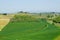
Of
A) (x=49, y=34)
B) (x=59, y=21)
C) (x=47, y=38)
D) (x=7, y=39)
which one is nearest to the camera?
(x=7, y=39)

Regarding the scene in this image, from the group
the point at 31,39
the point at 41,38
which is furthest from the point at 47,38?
the point at 31,39

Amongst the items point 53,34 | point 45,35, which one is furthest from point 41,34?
point 53,34

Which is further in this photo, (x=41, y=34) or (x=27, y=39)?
(x=41, y=34)

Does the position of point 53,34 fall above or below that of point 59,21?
above

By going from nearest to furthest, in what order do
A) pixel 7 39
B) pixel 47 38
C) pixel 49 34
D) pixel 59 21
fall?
pixel 7 39 → pixel 47 38 → pixel 49 34 → pixel 59 21

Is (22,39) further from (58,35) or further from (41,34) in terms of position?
(58,35)

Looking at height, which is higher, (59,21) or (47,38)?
(47,38)

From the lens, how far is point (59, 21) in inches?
1316

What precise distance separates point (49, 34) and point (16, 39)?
10.7 feet

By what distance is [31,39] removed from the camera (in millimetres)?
13062

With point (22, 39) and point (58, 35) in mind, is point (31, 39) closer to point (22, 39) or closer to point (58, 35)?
point (22, 39)

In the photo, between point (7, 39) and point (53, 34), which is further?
point (53, 34)

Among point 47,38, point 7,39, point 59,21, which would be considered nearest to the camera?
point 7,39

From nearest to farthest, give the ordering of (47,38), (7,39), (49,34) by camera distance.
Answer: (7,39)
(47,38)
(49,34)
